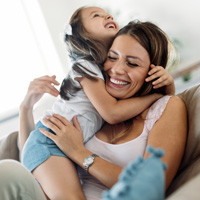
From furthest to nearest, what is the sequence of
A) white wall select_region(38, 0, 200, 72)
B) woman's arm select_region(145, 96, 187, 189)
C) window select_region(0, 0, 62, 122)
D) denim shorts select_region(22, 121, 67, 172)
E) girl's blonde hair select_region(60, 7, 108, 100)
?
1. white wall select_region(38, 0, 200, 72)
2. window select_region(0, 0, 62, 122)
3. girl's blonde hair select_region(60, 7, 108, 100)
4. denim shorts select_region(22, 121, 67, 172)
5. woman's arm select_region(145, 96, 187, 189)

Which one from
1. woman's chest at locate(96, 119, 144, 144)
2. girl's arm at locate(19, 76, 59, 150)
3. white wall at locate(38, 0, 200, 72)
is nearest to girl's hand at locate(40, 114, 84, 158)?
woman's chest at locate(96, 119, 144, 144)

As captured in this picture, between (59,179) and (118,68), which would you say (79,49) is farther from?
(59,179)

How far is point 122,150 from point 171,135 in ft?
0.68

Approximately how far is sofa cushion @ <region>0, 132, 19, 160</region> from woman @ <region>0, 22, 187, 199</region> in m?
0.55

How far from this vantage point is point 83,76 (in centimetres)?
121

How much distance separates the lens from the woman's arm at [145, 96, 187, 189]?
3.06 ft

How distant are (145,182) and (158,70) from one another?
771mm

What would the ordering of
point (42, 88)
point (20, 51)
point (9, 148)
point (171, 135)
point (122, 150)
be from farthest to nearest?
point (20, 51) < point (9, 148) < point (42, 88) < point (122, 150) < point (171, 135)

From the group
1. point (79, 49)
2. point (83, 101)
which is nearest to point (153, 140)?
point (83, 101)

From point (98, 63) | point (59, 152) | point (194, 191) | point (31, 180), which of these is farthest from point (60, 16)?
point (194, 191)

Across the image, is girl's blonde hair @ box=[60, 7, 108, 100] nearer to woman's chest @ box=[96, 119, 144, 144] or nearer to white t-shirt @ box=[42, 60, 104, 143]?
white t-shirt @ box=[42, 60, 104, 143]

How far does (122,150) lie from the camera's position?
1082 mm

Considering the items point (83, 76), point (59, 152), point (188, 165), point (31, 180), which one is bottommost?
point (188, 165)

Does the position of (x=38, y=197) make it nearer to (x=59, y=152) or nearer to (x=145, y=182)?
(x=59, y=152)
